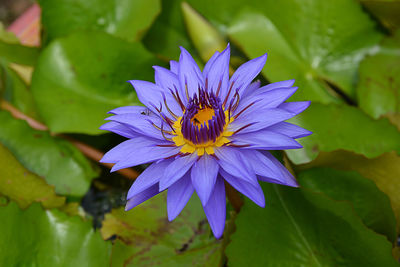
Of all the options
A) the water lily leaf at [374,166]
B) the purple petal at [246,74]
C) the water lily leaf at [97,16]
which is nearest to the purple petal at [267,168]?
the purple petal at [246,74]

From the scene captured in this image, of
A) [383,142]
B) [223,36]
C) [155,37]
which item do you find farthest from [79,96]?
[383,142]

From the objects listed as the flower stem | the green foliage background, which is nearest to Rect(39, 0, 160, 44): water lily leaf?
the green foliage background

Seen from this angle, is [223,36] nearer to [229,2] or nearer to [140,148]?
[229,2]

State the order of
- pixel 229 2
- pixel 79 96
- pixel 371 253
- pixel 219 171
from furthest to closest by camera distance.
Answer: pixel 229 2, pixel 79 96, pixel 371 253, pixel 219 171

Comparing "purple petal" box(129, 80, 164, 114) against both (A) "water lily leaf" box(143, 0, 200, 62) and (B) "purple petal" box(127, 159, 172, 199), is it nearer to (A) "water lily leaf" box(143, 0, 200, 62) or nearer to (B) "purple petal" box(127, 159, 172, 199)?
(B) "purple petal" box(127, 159, 172, 199)

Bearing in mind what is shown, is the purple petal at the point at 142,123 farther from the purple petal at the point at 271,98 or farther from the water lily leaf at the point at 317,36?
the water lily leaf at the point at 317,36
